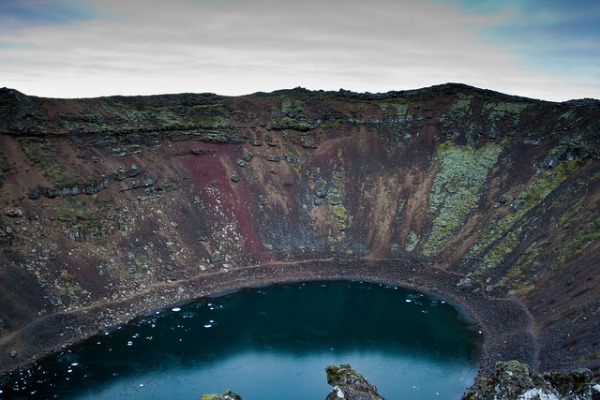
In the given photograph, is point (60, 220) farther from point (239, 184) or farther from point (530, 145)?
point (530, 145)

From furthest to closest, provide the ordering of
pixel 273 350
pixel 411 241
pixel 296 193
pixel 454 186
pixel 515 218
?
pixel 296 193, pixel 454 186, pixel 411 241, pixel 515 218, pixel 273 350

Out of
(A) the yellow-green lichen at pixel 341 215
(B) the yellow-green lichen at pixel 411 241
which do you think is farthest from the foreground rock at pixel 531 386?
(A) the yellow-green lichen at pixel 341 215

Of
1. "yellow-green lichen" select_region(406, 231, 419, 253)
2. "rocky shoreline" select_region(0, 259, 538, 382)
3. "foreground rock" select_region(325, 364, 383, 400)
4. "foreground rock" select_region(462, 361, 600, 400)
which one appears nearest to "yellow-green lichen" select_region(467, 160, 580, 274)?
"rocky shoreline" select_region(0, 259, 538, 382)

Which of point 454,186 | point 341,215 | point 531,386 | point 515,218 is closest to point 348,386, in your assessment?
point 531,386

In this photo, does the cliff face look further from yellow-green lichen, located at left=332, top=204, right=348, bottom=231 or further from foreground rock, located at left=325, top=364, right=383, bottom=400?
foreground rock, located at left=325, top=364, right=383, bottom=400

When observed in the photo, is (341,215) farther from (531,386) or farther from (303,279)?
(531,386)

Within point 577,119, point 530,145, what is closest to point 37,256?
point 530,145
